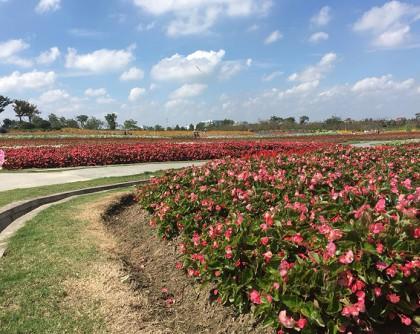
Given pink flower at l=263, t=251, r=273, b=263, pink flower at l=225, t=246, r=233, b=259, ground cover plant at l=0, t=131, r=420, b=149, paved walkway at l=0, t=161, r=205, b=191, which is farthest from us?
ground cover plant at l=0, t=131, r=420, b=149

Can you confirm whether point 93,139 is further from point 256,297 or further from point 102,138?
point 256,297

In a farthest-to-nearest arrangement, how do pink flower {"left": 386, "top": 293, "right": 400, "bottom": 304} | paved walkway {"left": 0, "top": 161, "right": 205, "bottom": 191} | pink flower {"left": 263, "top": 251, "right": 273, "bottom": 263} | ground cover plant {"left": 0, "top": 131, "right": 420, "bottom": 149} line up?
ground cover plant {"left": 0, "top": 131, "right": 420, "bottom": 149} < paved walkway {"left": 0, "top": 161, "right": 205, "bottom": 191} < pink flower {"left": 263, "top": 251, "right": 273, "bottom": 263} < pink flower {"left": 386, "top": 293, "right": 400, "bottom": 304}

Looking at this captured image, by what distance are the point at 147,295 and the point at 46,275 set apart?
104 centimetres

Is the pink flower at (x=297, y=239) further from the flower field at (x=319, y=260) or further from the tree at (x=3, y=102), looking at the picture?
the tree at (x=3, y=102)

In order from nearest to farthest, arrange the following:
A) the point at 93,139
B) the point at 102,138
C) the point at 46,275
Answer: the point at 46,275 < the point at 93,139 < the point at 102,138

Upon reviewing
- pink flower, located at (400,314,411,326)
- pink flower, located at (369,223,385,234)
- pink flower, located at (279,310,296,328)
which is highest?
pink flower, located at (369,223,385,234)

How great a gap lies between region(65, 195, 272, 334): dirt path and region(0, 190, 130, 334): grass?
0.35 ft

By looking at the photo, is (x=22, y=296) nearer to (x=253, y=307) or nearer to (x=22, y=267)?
(x=22, y=267)

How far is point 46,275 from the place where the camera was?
12.9 feet

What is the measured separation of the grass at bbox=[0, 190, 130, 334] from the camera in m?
3.04

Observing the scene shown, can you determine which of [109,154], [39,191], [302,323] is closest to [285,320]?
[302,323]

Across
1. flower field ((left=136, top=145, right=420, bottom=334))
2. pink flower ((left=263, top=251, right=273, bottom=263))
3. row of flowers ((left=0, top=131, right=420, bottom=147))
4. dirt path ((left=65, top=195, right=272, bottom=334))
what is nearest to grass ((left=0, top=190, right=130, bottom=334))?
dirt path ((left=65, top=195, right=272, bottom=334))

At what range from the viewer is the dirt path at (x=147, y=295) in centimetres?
303

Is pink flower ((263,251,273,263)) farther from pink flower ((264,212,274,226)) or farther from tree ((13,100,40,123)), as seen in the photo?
tree ((13,100,40,123))
